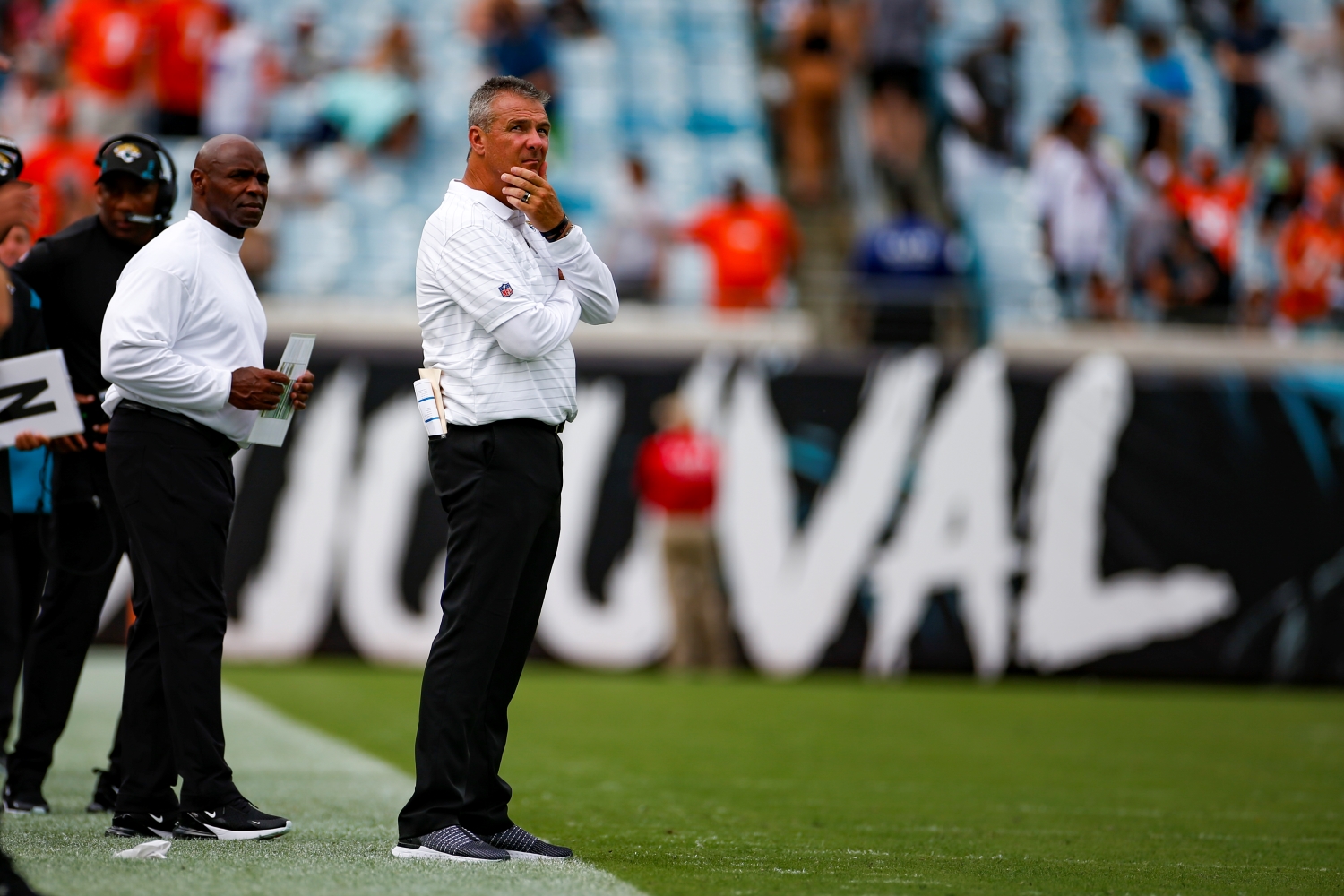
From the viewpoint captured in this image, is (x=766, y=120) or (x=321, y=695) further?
(x=766, y=120)

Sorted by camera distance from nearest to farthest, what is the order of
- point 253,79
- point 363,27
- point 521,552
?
point 521,552, point 253,79, point 363,27

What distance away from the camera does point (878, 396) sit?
14.7 meters

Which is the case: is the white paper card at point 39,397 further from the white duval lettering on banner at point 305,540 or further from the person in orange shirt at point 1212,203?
the person in orange shirt at point 1212,203

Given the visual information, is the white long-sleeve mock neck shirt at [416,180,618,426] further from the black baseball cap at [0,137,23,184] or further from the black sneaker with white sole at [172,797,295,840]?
the black sneaker with white sole at [172,797,295,840]

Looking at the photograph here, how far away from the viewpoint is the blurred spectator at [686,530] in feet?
46.2

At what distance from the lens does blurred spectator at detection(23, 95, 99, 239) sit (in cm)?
1211

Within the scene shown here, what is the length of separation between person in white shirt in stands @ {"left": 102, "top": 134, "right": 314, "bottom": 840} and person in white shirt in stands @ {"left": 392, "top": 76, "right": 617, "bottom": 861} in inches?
26.0

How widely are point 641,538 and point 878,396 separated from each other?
243cm

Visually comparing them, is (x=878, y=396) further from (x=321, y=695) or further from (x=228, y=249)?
(x=228, y=249)

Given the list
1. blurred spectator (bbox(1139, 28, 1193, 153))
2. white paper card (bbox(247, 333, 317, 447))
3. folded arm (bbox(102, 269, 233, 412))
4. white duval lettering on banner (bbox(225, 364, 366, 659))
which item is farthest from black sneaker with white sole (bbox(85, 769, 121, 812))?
blurred spectator (bbox(1139, 28, 1193, 153))

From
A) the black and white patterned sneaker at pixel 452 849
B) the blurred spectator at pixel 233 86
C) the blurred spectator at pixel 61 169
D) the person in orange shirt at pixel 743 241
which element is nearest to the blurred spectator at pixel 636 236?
the person in orange shirt at pixel 743 241

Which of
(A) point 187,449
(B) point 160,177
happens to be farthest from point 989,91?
(A) point 187,449

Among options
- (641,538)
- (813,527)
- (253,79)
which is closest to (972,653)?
(813,527)

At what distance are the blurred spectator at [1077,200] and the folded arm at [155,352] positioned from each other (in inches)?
468
